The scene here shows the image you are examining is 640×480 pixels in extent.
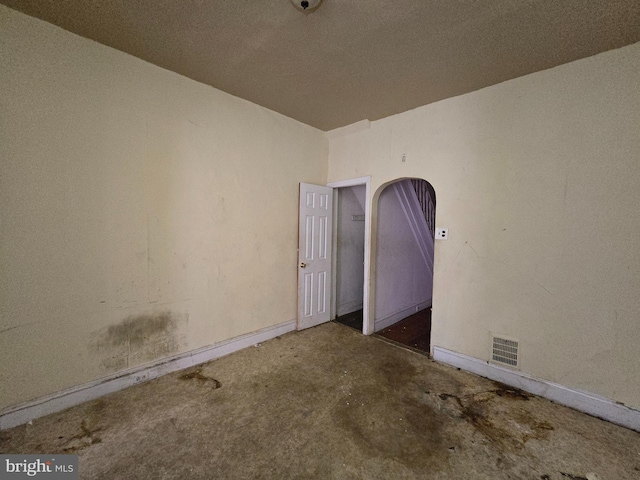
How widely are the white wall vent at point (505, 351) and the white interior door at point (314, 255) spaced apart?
226cm

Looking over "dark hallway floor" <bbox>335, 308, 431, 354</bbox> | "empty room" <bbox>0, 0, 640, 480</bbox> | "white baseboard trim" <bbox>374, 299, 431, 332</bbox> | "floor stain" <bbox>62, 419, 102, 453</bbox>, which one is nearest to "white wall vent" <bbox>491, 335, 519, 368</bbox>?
"empty room" <bbox>0, 0, 640, 480</bbox>

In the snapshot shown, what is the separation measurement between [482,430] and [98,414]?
9.77 feet

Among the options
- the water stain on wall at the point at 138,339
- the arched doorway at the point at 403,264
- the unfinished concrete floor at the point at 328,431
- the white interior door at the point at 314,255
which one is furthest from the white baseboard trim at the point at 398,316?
the water stain on wall at the point at 138,339

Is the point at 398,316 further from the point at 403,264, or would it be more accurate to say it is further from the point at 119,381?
the point at 119,381

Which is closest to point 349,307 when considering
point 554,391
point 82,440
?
point 554,391

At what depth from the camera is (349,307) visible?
4.69 m

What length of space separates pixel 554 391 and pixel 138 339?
385 centimetres

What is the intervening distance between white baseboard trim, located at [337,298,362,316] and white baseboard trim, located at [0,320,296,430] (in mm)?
1522

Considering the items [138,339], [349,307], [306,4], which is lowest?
[349,307]

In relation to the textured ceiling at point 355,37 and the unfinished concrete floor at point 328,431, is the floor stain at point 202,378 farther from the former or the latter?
the textured ceiling at point 355,37

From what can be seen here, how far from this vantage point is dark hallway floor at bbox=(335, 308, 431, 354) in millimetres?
3506

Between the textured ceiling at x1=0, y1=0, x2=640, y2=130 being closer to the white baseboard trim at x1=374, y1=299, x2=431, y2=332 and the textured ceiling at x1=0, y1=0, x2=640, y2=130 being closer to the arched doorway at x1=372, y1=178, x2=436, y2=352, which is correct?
the arched doorway at x1=372, y1=178, x2=436, y2=352

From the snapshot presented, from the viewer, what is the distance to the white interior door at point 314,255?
3725 mm

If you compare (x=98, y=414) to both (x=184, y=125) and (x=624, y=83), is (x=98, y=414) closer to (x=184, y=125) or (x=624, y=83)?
(x=184, y=125)
